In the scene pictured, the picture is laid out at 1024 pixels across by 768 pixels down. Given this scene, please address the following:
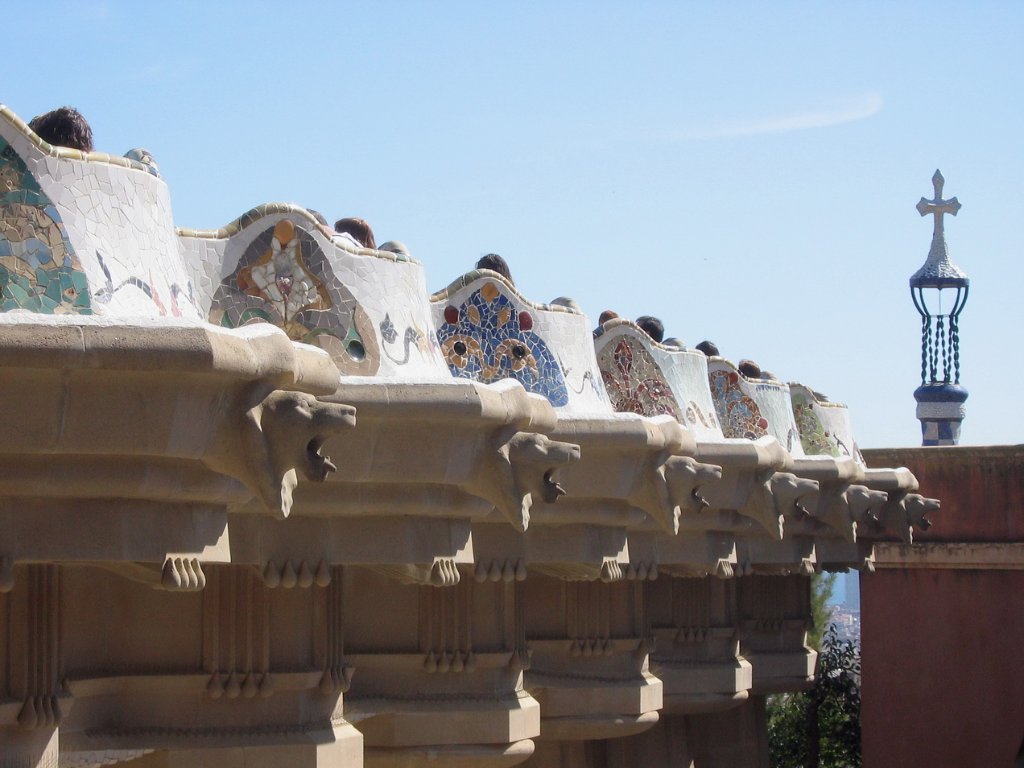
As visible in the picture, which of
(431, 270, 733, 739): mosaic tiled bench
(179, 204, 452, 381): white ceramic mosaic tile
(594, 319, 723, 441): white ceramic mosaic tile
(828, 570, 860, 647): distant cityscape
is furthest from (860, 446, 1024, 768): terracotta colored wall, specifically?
(179, 204, 452, 381): white ceramic mosaic tile

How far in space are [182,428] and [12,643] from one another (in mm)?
1519

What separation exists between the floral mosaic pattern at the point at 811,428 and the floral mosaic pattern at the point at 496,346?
26.2 feet

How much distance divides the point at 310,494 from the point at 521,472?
108 cm

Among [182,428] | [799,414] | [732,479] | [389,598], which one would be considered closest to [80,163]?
[182,428]

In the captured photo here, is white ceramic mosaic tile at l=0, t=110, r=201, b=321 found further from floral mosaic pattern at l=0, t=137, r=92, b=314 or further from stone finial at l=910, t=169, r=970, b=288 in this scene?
stone finial at l=910, t=169, r=970, b=288

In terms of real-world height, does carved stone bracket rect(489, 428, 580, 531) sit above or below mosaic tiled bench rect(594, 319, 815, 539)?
below

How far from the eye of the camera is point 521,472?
10227 millimetres

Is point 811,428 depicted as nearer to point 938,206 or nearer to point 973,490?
point 973,490

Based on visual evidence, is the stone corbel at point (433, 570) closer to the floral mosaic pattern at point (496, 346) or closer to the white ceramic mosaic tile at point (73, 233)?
the floral mosaic pattern at point (496, 346)

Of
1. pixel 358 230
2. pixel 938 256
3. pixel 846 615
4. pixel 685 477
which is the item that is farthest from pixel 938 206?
pixel 846 615

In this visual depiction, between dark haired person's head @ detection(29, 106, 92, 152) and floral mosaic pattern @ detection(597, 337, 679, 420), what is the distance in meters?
6.15

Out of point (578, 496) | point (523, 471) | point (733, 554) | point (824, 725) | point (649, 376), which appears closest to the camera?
point (523, 471)

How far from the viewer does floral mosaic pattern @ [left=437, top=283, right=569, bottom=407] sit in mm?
11508

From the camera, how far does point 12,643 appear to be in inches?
335
